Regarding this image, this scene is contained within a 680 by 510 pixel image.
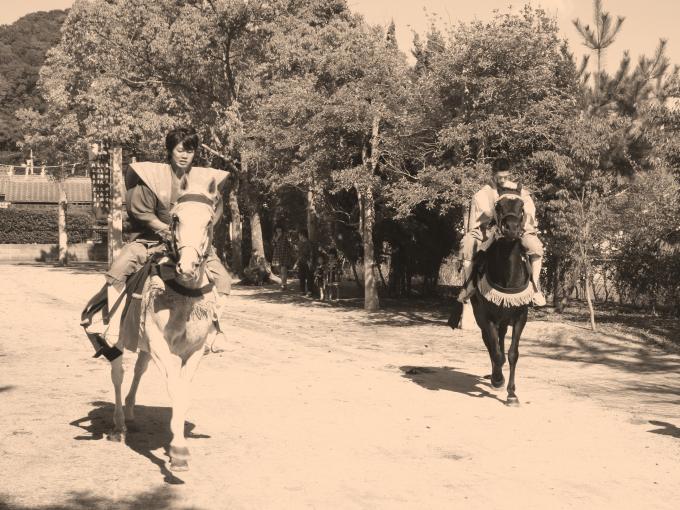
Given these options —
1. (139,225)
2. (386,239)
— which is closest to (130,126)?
(386,239)

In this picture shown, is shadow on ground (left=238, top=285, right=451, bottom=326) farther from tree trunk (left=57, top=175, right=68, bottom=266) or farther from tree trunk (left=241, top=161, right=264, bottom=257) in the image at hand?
tree trunk (left=57, top=175, right=68, bottom=266)

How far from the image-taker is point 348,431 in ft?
29.1

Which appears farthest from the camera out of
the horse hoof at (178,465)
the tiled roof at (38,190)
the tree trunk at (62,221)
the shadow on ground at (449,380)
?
the tiled roof at (38,190)

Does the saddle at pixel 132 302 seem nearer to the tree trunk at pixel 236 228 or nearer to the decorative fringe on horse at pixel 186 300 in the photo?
the decorative fringe on horse at pixel 186 300

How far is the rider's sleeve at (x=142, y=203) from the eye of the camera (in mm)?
7539

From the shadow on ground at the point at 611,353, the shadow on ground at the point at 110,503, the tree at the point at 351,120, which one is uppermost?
the tree at the point at 351,120

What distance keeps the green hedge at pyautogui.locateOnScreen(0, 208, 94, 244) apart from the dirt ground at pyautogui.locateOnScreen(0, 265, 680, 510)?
4707 centimetres

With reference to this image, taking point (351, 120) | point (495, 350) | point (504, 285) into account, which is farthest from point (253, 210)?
point (504, 285)

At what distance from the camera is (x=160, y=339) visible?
7.06m

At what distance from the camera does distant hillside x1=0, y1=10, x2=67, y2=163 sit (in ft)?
289

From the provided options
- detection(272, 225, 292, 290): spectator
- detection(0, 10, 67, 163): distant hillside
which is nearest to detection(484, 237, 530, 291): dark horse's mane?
detection(272, 225, 292, 290): spectator

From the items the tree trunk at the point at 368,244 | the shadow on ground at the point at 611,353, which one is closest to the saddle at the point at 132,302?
the shadow on ground at the point at 611,353

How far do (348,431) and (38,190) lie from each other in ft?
225

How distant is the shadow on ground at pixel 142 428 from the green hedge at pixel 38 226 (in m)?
53.9
